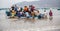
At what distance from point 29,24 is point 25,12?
0.16 meters

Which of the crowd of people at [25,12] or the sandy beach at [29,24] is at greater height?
the crowd of people at [25,12]

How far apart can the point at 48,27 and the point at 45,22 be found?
74 mm

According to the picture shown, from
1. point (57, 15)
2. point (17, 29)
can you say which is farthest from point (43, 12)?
point (17, 29)

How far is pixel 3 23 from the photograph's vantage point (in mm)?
1410

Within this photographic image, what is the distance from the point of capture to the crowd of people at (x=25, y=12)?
1434 mm

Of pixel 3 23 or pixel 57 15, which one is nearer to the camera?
pixel 3 23

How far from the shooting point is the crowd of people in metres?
1.43

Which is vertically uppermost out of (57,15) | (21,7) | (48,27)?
(21,7)

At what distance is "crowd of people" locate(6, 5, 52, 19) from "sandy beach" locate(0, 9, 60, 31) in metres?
0.06

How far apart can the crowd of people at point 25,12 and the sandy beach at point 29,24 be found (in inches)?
2.4

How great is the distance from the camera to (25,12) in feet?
4.79

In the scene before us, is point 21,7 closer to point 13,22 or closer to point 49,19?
point 13,22

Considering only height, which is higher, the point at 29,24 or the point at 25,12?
the point at 25,12

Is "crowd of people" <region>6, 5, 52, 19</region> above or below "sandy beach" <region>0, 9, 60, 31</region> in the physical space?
above
